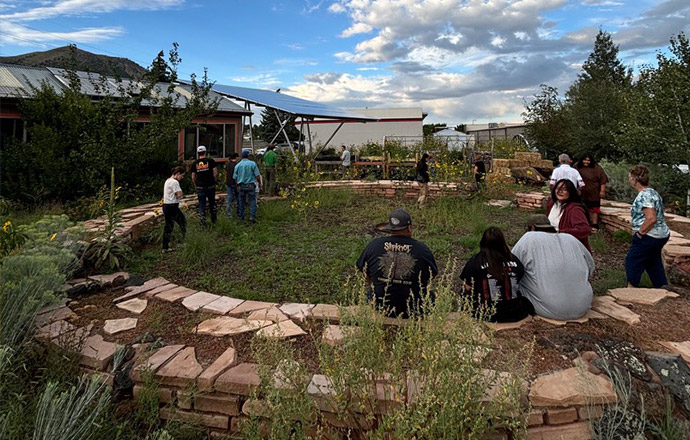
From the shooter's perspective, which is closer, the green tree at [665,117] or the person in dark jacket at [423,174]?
the green tree at [665,117]

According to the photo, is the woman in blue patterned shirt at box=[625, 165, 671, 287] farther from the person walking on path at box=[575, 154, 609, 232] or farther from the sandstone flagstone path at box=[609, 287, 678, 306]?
the person walking on path at box=[575, 154, 609, 232]

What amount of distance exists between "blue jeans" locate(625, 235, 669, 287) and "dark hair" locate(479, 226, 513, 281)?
1.80 metres

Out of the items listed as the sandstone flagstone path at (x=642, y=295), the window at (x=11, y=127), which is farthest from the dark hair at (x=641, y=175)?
the window at (x=11, y=127)

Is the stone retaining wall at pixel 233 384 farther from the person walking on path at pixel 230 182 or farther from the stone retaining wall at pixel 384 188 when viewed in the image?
the stone retaining wall at pixel 384 188

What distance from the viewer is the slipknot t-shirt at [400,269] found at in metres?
2.94

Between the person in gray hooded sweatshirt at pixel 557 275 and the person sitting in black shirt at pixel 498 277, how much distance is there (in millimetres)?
110

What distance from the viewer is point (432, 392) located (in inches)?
65.9

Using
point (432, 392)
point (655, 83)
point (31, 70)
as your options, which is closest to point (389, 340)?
point (432, 392)

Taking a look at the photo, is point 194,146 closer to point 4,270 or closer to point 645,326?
point 4,270

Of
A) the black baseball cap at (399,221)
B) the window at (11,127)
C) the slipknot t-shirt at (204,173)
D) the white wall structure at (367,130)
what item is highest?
the white wall structure at (367,130)

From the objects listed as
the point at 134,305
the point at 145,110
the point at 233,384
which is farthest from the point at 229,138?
the point at 233,384

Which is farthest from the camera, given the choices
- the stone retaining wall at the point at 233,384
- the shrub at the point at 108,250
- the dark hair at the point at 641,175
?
the shrub at the point at 108,250

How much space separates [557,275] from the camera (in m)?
3.06

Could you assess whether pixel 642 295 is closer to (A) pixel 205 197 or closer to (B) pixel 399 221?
(B) pixel 399 221
